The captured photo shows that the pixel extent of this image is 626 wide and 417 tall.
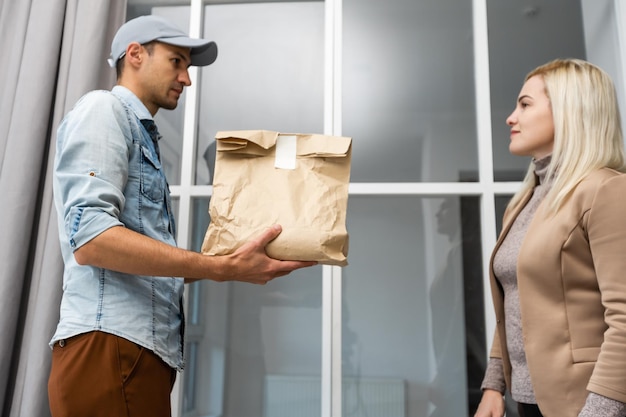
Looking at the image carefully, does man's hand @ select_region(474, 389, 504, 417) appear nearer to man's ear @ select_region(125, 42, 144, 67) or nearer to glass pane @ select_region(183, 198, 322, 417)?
glass pane @ select_region(183, 198, 322, 417)

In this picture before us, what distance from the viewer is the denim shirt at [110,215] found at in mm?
1024

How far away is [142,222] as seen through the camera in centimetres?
114

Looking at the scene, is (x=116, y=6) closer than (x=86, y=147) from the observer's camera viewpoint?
No

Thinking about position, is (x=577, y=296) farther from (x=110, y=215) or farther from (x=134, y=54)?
(x=134, y=54)

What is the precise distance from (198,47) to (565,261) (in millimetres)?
932

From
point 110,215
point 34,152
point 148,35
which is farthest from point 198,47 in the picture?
point 34,152

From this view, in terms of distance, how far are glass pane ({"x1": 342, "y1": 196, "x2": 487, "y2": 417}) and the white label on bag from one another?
58 cm

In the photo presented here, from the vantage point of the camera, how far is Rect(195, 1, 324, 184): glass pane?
1.81 metres

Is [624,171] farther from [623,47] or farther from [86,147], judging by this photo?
[86,147]

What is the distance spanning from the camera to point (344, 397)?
166cm

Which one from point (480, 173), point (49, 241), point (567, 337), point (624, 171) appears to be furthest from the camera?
point (480, 173)

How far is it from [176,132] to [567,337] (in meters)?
1.32

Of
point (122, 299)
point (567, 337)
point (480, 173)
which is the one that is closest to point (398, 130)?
point (480, 173)

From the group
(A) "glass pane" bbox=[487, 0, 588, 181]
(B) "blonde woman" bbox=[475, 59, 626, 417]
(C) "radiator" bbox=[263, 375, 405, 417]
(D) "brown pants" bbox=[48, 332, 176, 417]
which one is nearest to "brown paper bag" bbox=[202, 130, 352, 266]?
(D) "brown pants" bbox=[48, 332, 176, 417]
